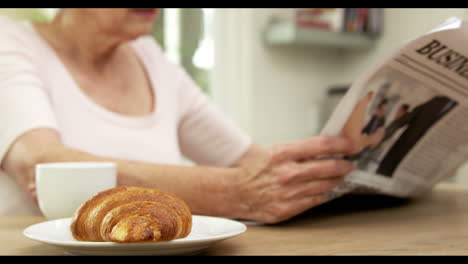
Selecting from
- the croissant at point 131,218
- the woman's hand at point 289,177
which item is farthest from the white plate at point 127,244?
the woman's hand at point 289,177

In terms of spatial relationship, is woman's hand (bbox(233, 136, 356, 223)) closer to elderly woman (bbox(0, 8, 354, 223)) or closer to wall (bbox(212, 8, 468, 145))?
elderly woman (bbox(0, 8, 354, 223))

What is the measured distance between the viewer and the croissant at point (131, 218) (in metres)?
0.36

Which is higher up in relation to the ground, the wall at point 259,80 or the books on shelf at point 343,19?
the books on shelf at point 343,19

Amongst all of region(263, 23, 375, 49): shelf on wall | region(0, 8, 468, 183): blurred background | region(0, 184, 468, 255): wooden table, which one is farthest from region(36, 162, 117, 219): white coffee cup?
region(263, 23, 375, 49): shelf on wall

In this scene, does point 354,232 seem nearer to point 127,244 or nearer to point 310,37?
point 127,244

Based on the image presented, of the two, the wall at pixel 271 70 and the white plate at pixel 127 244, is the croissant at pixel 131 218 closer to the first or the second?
the white plate at pixel 127 244

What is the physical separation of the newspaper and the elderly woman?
1.6 inches

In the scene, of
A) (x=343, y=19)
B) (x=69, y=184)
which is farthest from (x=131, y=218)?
(x=343, y=19)

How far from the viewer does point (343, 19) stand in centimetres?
247

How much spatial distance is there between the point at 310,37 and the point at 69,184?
1.97 metres

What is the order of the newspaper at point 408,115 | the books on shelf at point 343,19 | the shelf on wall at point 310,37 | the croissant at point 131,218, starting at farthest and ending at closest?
the books on shelf at point 343,19 < the shelf on wall at point 310,37 < the newspaper at point 408,115 < the croissant at point 131,218

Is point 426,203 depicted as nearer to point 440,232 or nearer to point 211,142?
point 440,232

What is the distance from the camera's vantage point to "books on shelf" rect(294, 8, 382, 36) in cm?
244
